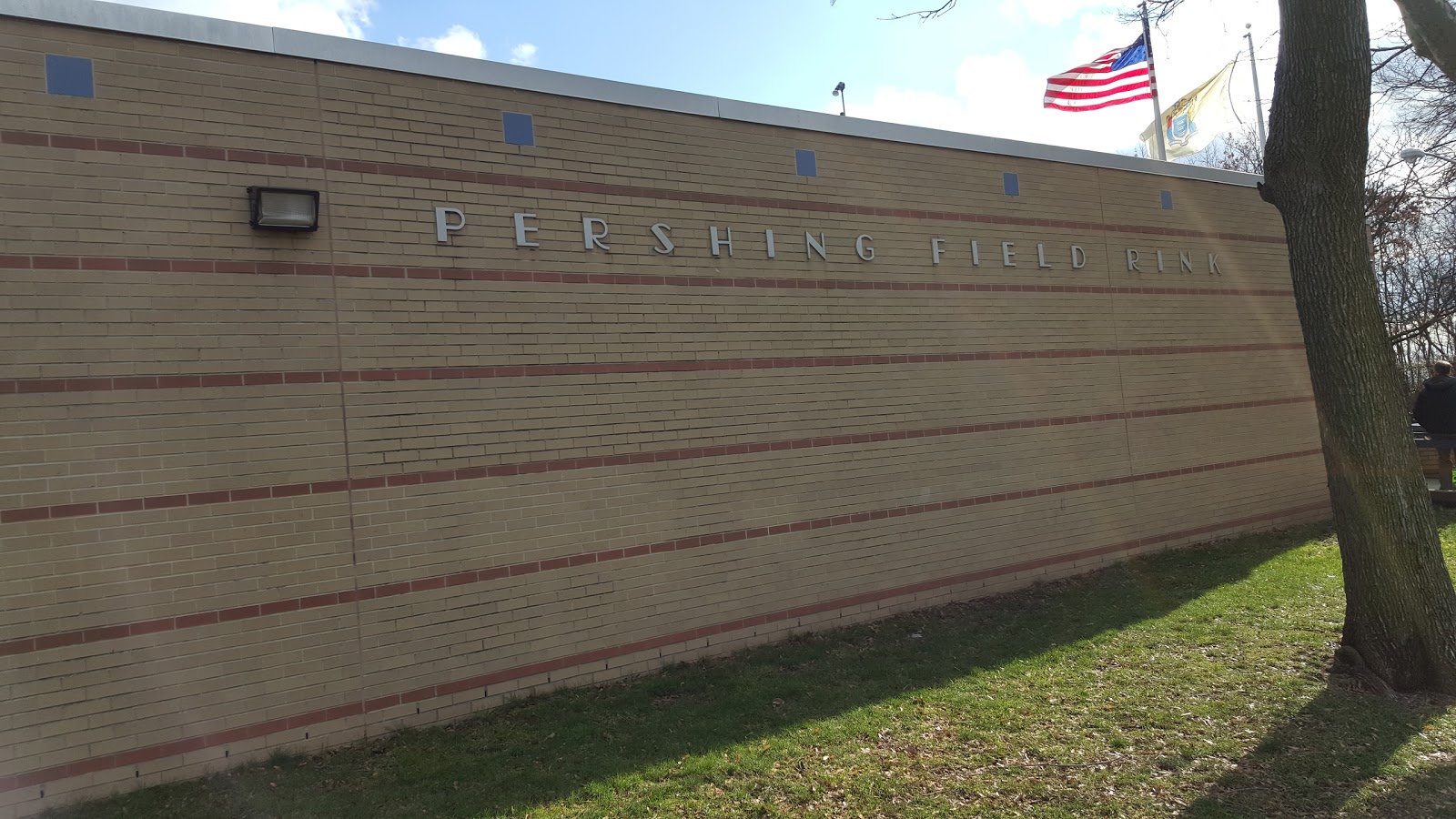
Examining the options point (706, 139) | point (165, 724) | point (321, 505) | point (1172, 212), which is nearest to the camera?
point (165, 724)

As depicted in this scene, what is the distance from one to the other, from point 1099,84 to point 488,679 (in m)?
12.4

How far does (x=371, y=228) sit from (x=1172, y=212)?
31.7ft

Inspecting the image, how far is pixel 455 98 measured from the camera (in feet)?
21.0

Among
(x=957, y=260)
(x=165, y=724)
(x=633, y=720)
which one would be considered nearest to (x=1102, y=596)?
(x=957, y=260)

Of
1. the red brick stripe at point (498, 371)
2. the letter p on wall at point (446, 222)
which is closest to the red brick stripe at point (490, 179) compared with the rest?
the letter p on wall at point (446, 222)

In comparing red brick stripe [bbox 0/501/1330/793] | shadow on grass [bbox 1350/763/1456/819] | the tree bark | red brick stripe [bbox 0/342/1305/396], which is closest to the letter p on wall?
red brick stripe [bbox 0/342/1305/396]

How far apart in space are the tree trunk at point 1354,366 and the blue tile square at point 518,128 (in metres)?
5.61

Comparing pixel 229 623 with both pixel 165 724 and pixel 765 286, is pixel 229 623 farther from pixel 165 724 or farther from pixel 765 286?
pixel 765 286

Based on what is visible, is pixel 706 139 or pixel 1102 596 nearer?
pixel 706 139

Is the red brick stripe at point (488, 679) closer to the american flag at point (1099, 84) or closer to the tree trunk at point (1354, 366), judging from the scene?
the tree trunk at point (1354, 366)

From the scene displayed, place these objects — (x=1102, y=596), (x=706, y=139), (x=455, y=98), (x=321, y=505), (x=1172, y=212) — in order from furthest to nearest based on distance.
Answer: (x=1172, y=212), (x=1102, y=596), (x=706, y=139), (x=455, y=98), (x=321, y=505)

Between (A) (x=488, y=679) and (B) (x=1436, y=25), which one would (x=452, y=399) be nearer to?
(A) (x=488, y=679)

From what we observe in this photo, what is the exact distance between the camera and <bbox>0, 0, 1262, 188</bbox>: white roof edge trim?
524 cm

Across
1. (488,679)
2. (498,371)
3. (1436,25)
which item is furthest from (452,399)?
(1436,25)
